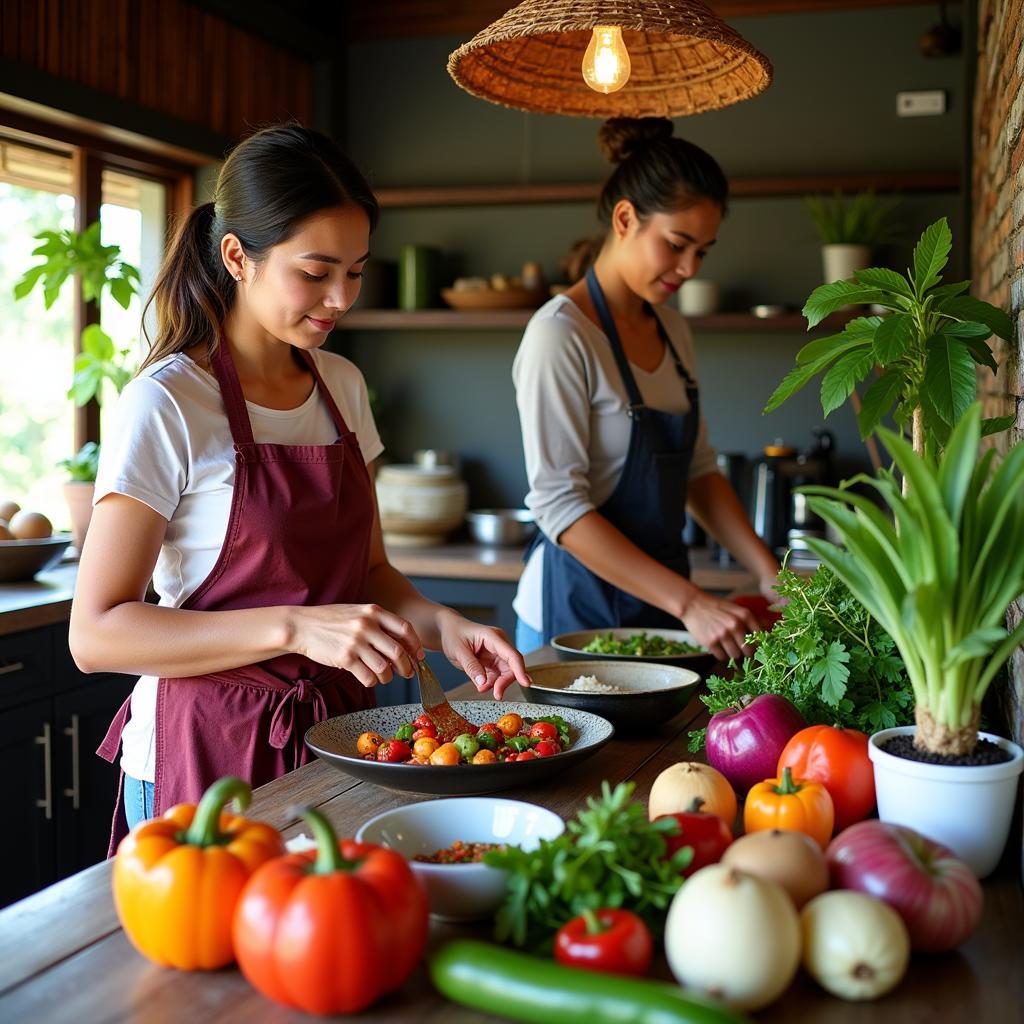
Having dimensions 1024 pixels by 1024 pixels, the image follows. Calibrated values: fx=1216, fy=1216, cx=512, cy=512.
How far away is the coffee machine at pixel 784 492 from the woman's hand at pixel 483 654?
2.37 metres

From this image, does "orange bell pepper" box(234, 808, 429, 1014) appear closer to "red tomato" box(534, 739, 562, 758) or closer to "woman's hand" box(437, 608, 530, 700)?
"red tomato" box(534, 739, 562, 758)

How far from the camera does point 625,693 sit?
1747 mm

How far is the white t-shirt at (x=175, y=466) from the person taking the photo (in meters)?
1.64

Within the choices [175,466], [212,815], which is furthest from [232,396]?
[212,815]

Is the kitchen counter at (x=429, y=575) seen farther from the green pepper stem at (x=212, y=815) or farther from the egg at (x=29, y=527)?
the green pepper stem at (x=212, y=815)

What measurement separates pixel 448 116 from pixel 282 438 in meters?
3.25

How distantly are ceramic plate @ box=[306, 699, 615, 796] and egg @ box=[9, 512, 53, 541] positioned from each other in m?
1.67

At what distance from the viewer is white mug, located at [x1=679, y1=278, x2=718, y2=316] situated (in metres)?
→ 4.29

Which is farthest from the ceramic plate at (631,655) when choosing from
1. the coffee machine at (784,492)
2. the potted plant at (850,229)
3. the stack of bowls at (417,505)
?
the potted plant at (850,229)

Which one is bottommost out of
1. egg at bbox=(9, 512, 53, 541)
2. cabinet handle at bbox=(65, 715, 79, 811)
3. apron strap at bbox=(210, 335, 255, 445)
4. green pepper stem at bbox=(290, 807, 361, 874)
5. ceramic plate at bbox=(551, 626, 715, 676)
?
cabinet handle at bbox=(65, 715, 79, 811)

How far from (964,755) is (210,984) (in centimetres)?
76

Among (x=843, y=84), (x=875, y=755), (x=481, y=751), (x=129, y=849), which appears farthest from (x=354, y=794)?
(x=843, y=84)

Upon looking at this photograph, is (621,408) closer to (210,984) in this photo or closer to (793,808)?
(793,808)

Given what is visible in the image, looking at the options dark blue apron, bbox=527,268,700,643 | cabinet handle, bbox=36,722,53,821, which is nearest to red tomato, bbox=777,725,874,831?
dark blue apron, bbox=527,268,700,643
